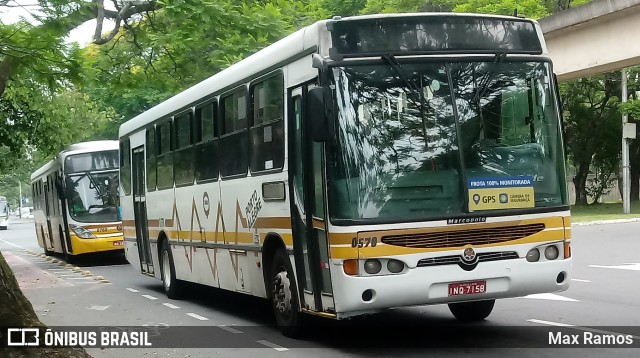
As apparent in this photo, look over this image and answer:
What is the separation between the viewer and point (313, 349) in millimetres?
9148

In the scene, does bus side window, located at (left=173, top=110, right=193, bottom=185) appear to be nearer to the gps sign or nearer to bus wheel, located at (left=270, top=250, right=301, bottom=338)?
bus wheel, located at (left=270, top=250, right=301, bottom=338)

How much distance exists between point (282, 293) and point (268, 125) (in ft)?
6.25

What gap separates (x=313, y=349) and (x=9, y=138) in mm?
21612

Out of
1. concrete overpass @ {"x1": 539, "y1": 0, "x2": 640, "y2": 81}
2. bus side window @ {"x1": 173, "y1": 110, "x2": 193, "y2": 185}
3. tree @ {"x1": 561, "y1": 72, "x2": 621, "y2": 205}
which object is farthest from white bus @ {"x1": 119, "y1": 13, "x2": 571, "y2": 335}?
tree @ {"x1": 561, "y1": 72, "x2": 621, "y2": 205}

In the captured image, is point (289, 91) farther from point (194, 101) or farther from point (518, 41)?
point (194, 101)

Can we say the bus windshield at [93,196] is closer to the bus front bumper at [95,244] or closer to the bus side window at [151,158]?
the bus front bumper at [95,244]

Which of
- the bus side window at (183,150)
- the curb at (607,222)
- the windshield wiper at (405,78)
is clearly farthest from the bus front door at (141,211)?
the curb at (607,222)

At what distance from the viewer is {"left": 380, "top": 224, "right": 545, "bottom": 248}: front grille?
8211 millimetres

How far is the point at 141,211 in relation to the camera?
16.8 m

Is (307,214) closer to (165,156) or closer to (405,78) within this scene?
(405,78)

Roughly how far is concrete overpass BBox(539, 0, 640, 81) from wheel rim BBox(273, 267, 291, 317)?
15.2 metres

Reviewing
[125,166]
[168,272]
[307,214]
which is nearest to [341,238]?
[307,214]

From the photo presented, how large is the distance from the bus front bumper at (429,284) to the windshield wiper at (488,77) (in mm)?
1591

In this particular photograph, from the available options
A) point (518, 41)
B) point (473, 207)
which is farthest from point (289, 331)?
point (518, 41)
